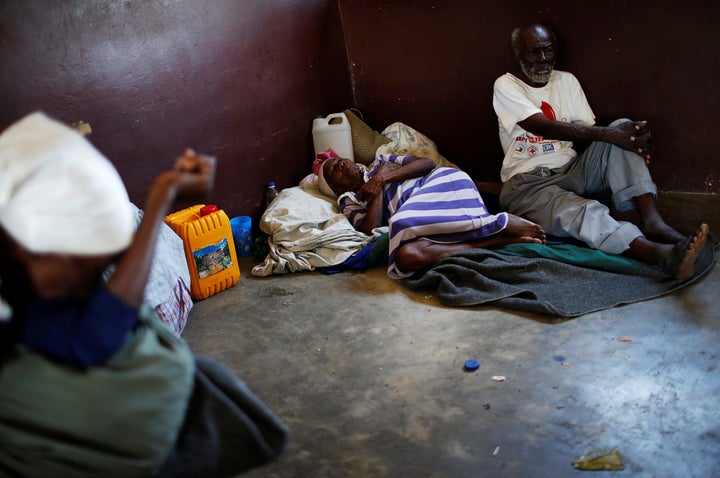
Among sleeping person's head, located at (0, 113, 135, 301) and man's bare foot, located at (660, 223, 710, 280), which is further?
man's bare foot, located at (660, 223, 710, 280)

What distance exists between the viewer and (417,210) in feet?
12.2

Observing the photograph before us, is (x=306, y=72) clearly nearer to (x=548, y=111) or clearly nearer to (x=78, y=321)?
(x=548, y=111)

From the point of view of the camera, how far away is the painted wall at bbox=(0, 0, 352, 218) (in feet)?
10.5

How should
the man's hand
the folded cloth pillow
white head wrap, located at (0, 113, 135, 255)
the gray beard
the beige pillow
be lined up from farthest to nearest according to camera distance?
the beige pillow < the folded cloth pillow < the gray beard < the man's hand < white head wrap, located at (0, 113, 135, 255)

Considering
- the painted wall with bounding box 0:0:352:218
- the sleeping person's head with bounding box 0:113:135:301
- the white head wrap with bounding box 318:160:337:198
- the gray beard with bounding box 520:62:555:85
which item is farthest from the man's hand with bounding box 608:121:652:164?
the sleeping person's head with bounding box 0:113:135:301

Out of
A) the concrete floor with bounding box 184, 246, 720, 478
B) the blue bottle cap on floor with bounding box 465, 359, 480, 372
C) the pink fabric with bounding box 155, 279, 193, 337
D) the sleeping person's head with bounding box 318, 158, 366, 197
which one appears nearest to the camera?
the concrete floor with bounding box 184, 246, 720, 478

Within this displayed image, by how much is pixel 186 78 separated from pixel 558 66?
217 cm

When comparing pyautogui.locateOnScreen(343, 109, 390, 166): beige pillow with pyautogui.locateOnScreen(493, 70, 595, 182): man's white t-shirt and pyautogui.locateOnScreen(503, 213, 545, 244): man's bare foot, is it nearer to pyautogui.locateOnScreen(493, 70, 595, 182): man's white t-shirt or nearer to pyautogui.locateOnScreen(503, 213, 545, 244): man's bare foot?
pyautogui.locateOnScreen(493, 70, 595, 182): man's white t-shirt

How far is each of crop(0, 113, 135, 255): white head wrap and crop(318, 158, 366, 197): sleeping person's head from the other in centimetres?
281

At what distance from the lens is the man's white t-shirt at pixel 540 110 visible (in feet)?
12.3

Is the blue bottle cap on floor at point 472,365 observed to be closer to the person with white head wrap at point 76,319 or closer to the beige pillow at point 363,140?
the person with white head wrap at point 76,319

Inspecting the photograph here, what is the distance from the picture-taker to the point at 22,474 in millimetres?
1485

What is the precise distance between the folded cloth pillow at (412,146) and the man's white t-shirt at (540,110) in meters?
0.70

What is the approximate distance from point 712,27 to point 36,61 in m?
3.36
